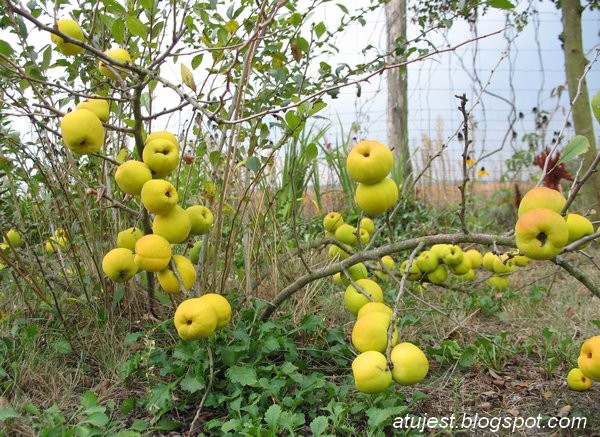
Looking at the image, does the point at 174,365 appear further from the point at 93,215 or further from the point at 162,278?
the point at 93,215

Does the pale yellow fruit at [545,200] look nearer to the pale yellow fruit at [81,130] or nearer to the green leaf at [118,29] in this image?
the pale yellow fruit at [81,130]

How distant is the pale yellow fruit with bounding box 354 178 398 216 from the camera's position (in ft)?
3.97

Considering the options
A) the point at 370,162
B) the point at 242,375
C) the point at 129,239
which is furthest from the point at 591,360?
the point at 129,239

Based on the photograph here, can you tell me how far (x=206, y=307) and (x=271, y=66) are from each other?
120 centimetres

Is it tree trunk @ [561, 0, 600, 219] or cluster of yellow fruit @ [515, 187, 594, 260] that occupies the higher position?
tree trunk @ [561, 0, 600, 219]

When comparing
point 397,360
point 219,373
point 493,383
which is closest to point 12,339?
point 219,373

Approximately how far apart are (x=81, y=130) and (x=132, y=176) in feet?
0.52

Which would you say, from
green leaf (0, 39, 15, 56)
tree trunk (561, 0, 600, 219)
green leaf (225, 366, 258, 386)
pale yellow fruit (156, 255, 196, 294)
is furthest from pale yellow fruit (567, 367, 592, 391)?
tree trunk (561, 0, 600, 219)

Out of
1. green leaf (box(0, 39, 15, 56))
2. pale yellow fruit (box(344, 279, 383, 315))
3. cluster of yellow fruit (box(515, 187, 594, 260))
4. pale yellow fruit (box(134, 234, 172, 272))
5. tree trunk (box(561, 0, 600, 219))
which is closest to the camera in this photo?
cluster of yellow fruit (box(515, 187, 594, 260))

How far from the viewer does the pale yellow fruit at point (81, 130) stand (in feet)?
3.81

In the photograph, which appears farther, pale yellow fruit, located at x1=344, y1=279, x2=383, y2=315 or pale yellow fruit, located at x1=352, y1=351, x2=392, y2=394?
pale yellow fruit, located at x1=344, y1=279, x2=383, y2=315

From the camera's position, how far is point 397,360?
1.07 m

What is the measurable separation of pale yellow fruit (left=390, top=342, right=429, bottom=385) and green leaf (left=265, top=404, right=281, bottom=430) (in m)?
0.51

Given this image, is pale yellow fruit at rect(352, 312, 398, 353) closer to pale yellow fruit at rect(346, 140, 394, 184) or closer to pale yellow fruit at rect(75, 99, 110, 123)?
pale yellow fruit at rect(346, 140, 394, 184)
